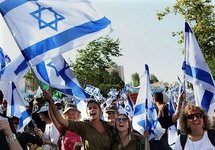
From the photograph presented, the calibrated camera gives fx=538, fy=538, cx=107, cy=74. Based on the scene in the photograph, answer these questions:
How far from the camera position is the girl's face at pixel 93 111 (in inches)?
233

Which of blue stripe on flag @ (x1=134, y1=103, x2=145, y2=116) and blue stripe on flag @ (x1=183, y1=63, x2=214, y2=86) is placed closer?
blue stripe on flag @ (x1=183, y1=63, x2=214, y2=86)

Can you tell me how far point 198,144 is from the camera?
17.3 feet

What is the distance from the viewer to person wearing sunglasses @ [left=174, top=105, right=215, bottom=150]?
5262 mm

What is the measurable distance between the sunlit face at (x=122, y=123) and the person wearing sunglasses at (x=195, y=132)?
0.65 metres

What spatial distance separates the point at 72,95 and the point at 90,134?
1151mm

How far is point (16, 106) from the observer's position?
877 cm

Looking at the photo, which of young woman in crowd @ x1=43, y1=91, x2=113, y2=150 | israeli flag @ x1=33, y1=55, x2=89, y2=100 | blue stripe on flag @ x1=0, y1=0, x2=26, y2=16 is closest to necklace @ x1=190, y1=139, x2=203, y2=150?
young woman in crowd @ x1=43, y1=91, x2=113, y2=150

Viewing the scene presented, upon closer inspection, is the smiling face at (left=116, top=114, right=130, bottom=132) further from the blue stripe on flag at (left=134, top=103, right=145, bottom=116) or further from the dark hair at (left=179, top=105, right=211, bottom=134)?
the blue stripe on flag at (left=134, top=103, right=145, bottom=116)

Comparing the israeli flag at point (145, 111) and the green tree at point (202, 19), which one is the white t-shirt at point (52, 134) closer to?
the israeli flag at point (145, 111)

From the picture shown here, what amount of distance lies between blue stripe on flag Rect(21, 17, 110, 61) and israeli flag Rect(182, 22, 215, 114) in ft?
5.92

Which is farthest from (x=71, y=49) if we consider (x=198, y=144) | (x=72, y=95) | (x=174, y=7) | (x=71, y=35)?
(x=174, y=7)

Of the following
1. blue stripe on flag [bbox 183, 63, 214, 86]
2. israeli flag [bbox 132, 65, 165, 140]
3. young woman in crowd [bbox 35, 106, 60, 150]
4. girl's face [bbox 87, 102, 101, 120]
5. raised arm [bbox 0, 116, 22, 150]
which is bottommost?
young woman in crowd [bbox 35, 106, 60, 150]

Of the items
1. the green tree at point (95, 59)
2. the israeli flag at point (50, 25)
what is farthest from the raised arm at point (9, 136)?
the green tree at point (95, 59)

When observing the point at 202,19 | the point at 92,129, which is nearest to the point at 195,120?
the point at 92,129
